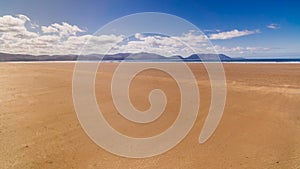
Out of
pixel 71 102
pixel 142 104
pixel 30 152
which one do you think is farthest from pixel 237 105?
pixel 30 152

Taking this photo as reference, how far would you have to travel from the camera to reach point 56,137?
22.8 feet

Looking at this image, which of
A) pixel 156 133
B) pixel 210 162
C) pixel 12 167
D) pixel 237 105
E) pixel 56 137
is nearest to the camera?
pixel 12 167

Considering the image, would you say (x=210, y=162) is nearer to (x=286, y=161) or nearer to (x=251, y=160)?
(x=251, y=160)

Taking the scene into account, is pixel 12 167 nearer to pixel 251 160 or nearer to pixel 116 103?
pixel 251 160

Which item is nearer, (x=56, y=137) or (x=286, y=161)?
(x=286, y=161)

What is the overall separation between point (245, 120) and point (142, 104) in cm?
458

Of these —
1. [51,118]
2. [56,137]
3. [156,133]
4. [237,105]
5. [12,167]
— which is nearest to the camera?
[12,167]

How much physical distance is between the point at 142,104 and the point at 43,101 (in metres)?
4.63

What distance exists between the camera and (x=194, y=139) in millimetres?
7090

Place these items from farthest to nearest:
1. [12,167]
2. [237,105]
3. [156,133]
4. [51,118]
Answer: [237,105], [51,118], [156,133], [12,167]

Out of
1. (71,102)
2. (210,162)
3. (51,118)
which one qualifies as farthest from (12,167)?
(71,102)

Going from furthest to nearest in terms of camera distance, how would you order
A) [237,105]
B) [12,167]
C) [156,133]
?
[237,105] < [156,133] < [12,167]

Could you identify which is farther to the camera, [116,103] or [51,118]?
[116,103]

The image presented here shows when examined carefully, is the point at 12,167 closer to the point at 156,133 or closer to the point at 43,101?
the point at 156,133
